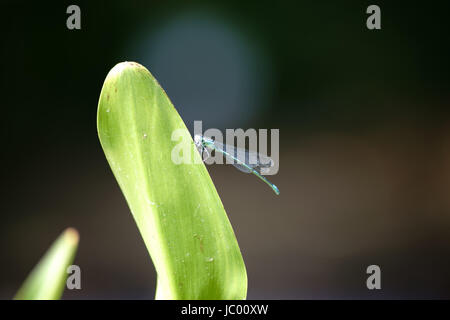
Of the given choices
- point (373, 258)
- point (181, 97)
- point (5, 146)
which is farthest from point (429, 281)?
point (5, 146)

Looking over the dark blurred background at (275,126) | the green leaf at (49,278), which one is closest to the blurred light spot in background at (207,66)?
the dark blurred background at (275,126)

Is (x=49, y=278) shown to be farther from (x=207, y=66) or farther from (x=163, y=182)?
(x=207, y=66)

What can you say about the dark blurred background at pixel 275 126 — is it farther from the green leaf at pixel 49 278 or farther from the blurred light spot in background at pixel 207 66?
the green leaf at pixel 49 278

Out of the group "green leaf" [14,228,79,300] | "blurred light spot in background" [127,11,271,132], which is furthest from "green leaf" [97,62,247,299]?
"blurred light spot in background" [127,11,271,132]

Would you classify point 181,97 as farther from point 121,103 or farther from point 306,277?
point 121,103

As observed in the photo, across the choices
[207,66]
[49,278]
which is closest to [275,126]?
[207,66]

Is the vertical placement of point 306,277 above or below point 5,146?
below
